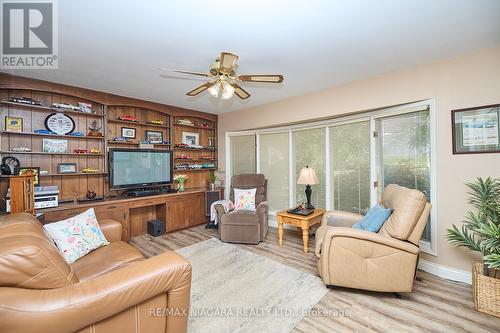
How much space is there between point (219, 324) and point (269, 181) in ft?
9.99

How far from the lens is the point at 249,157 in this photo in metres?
4.81

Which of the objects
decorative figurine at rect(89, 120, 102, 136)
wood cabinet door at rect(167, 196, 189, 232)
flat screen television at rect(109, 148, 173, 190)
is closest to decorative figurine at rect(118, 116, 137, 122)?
decorative figurine at rect(89, 120, 102, 136)

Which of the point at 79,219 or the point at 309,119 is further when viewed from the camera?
the point at 309,119

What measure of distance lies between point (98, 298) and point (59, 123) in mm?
3214

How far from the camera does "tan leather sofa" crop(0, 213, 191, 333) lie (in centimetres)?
93

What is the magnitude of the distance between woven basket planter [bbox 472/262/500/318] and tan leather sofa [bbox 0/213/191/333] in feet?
8.01

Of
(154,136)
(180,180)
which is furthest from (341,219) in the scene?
(154,136)

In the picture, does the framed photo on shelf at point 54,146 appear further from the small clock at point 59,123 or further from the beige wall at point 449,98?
the beige wall at point 449,98

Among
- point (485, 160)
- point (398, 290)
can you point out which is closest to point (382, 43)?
point (485, 160)

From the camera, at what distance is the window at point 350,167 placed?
3285 millimetres

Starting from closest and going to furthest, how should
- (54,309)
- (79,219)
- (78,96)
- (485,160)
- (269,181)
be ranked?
(54,309)
(79,219)
(485,160)
(78,96)
(269,181)

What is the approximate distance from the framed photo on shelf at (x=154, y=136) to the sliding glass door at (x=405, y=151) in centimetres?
376

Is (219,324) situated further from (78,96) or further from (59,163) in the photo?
(78,96)

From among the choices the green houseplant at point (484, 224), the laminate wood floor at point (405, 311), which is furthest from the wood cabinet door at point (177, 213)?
the green houseplant at point (484, 224)
